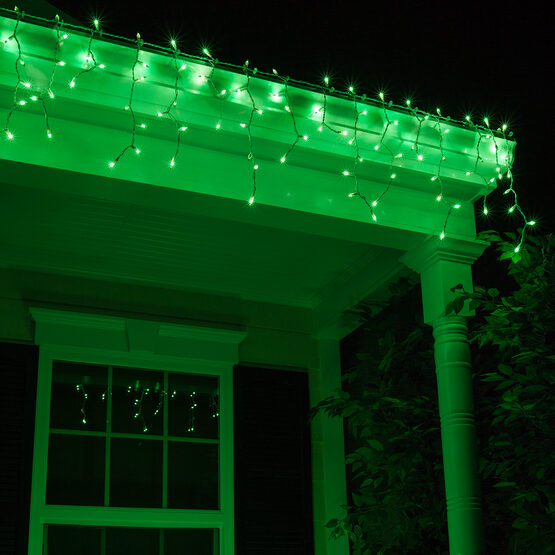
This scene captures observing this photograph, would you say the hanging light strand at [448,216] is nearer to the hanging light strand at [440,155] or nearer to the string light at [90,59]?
the hanging light strand at [440,155]

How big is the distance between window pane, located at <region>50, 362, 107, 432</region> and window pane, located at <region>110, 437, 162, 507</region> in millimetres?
186

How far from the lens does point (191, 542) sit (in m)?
4.77

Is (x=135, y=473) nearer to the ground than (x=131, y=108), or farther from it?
nearer to the ground

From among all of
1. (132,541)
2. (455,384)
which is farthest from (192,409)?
(455,384)

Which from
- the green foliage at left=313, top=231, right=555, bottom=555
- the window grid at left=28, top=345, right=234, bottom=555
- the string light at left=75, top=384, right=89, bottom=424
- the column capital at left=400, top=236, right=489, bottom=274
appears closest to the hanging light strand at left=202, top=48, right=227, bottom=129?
the column capital at left=400, top=236, right=489, bottom=274

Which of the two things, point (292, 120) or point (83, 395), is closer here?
point (292, 120)

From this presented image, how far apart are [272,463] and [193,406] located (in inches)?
23.7

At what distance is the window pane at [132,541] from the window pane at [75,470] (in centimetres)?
21

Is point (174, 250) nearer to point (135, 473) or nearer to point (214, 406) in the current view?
point (214, 406)

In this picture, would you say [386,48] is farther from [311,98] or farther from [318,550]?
[318,550]

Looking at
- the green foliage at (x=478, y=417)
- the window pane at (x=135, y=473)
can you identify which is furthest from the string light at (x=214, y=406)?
the green foliage at (x=478, y=417)

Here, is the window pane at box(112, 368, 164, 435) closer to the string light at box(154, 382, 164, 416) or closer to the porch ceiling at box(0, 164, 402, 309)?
the string light at box(154, 382, 164, 416)

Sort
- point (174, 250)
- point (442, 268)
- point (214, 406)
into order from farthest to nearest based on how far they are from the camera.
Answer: point (214, 406) < point (174, 250) < point (442, 268)

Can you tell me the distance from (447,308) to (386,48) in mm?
1591
